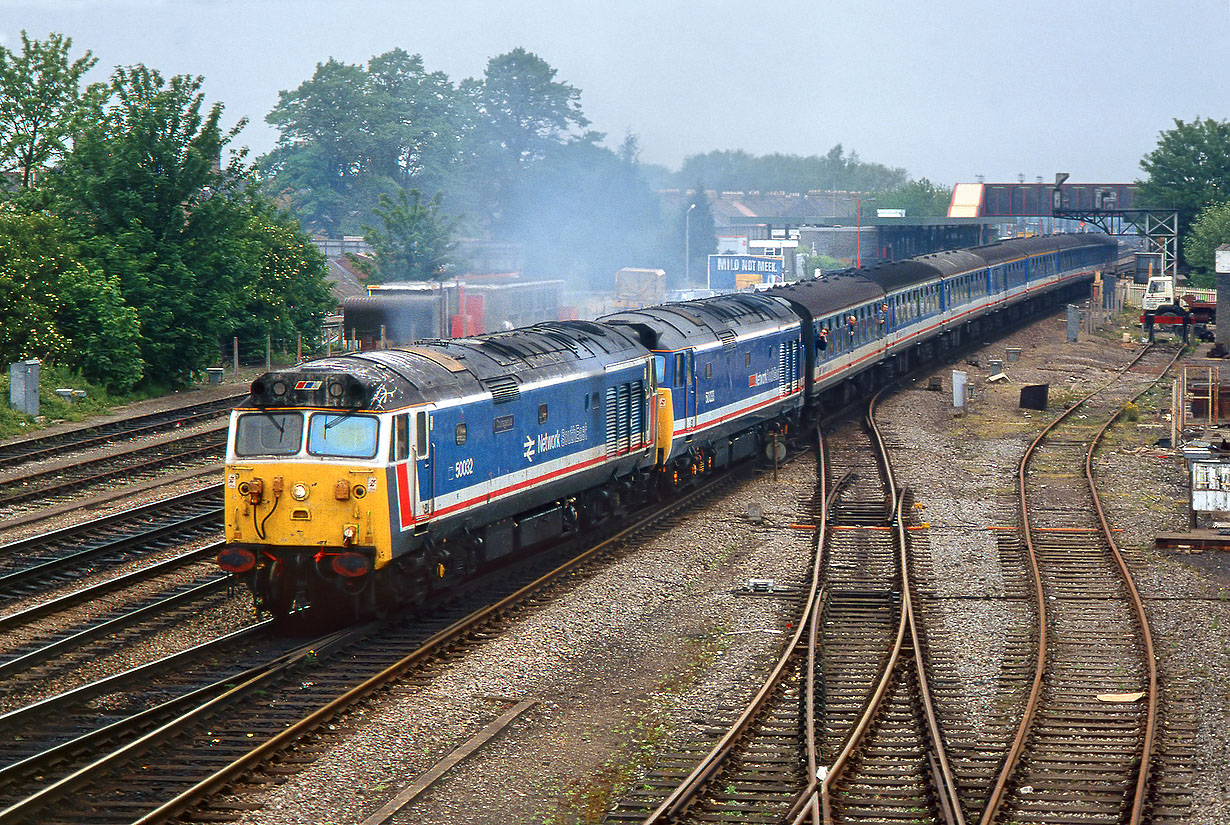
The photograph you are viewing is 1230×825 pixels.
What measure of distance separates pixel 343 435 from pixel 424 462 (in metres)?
1.17

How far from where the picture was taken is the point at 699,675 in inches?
663

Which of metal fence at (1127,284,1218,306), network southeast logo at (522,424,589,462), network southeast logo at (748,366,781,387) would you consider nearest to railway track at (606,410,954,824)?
network southeast logo at (522,424,589,462)

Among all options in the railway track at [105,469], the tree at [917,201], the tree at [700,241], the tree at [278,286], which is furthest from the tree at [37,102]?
the tree at [917,201]

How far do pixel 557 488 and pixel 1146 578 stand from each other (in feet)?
29.7

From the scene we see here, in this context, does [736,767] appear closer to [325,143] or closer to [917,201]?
[325,143]

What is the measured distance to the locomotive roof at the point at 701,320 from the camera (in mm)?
26641

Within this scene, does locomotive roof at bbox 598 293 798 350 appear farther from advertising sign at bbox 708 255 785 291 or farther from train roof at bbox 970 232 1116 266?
advertising sign at bbox 708 255 785 291

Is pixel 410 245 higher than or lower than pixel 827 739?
higher

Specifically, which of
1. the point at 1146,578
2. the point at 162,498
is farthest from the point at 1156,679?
→ the point at 162,498

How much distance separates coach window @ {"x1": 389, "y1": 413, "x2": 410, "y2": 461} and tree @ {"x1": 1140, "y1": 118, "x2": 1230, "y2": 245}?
69551 mm

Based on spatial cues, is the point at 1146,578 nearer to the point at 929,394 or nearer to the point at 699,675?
the point at 699,675

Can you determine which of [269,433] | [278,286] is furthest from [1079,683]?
[278,286]

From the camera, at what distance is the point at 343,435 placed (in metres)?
17.0

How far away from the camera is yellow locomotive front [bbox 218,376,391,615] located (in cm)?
1680
